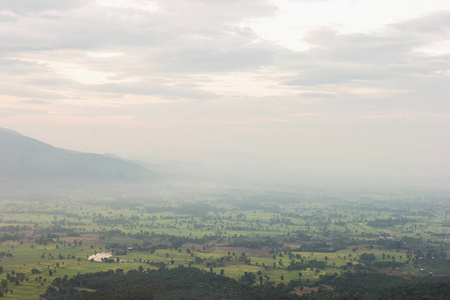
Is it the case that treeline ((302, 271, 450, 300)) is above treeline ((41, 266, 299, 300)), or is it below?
above

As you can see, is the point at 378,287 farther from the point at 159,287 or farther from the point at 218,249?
the point at 218,249

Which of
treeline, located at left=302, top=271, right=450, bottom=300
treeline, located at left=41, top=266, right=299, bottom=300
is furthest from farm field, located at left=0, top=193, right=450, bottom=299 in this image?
treeline, located at left=302, top=271, right=450, bottom=300

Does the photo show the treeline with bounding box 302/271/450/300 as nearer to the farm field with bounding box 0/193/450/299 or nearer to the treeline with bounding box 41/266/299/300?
the farm field with bounding box 0/193/450/299

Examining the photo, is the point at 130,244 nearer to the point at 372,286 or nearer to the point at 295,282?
the point at 295,282

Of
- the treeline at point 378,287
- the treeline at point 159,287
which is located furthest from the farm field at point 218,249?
the treeline at point 378,287

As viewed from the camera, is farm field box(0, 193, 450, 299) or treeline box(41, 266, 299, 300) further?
farm field box(0, 193, 450, 299)

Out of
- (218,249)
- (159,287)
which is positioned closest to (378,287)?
(159,287)

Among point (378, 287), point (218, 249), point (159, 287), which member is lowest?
point (218, 249)

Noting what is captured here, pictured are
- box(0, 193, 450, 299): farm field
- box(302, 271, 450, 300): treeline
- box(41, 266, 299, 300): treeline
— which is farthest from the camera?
box(0, 193, 450, 299): farm field

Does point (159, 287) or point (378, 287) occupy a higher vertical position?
point (378, 287)

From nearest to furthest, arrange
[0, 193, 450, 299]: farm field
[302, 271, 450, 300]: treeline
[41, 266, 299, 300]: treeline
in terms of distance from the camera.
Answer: [302, 271, 450, 300]: treeline
[41, 266, 299, 300]: treeline
[0, 193, 450, 299]: farm field

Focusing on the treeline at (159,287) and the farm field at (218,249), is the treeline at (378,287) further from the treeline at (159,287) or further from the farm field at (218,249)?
the treeline at (159,287)
